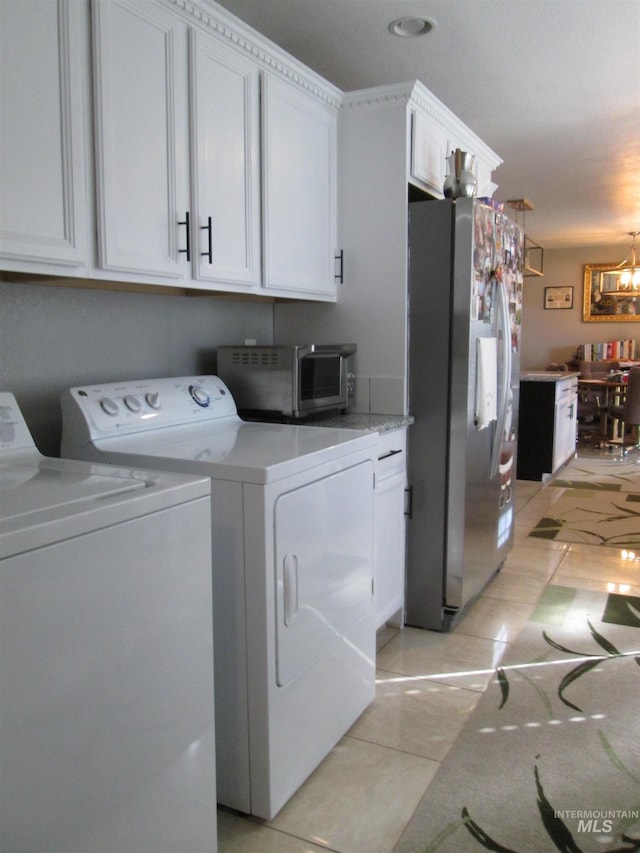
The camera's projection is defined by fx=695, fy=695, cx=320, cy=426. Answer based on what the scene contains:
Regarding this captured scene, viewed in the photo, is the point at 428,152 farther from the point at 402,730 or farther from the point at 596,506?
the point at 596,506

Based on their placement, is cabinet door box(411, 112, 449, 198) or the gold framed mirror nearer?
cabinet door box(411, 112, 449, 198)

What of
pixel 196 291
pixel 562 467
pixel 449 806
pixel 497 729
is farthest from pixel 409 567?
pixel 562 467

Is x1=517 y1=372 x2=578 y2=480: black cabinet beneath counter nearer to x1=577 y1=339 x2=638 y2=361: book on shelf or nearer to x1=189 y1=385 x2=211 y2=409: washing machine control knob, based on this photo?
x1=577 y1=339 x2=638 y2=361: book on shelf

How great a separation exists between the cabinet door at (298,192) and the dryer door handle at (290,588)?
3.65 ft

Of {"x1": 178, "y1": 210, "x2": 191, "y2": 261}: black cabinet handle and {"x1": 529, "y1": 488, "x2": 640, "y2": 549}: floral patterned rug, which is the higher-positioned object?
{"x1": 178, "y1": 210, "x2": 191, "y2": 261}: black cabinet handle

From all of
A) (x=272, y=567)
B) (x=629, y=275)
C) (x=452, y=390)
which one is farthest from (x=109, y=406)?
(x=629, y=275)

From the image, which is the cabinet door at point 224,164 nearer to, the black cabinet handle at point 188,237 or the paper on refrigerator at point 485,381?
the black cabinet handle at point 188,237

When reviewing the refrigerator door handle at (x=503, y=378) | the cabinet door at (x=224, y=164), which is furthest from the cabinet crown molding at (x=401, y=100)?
the refrigerator door handle at (x=503, y=378)

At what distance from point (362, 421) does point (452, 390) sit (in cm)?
43

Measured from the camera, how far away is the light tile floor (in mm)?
1760

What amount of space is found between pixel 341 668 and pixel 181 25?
1951 mm

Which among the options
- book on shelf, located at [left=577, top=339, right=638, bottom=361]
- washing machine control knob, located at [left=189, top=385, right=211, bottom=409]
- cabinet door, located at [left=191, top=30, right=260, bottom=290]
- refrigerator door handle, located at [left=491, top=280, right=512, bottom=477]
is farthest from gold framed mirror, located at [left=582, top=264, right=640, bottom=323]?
washing machine control knob, located at [left=189, top=385, right=211, bottom=409]

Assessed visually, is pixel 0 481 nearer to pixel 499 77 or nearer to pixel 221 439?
pixel 221 439

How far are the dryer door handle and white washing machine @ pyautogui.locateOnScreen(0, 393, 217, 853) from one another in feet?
0.90
